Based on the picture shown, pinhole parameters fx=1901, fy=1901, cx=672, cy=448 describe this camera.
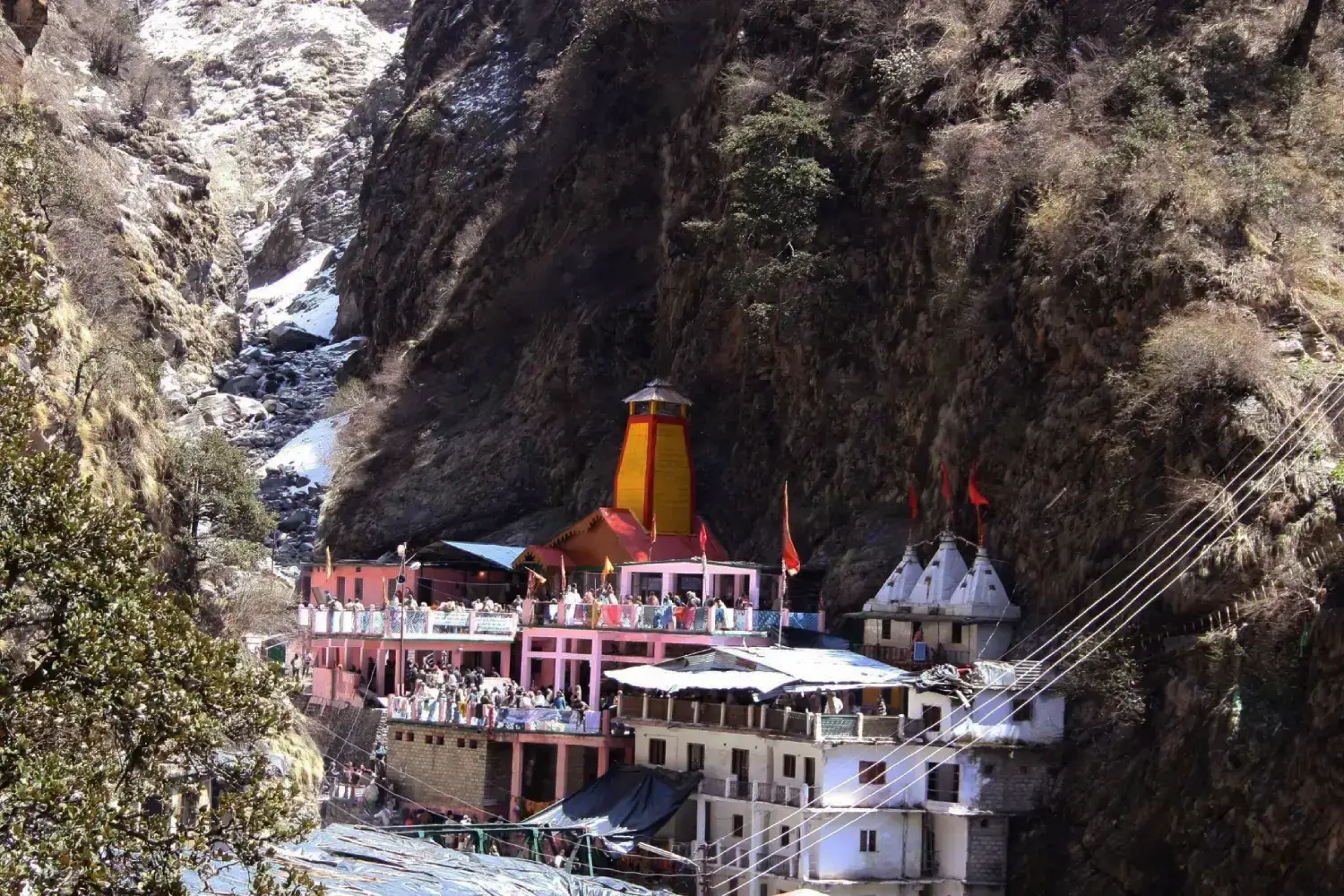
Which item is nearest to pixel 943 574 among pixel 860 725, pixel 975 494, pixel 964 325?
pixel 975 494

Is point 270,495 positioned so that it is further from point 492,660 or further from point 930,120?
point 930,120

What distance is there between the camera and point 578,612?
49312mm

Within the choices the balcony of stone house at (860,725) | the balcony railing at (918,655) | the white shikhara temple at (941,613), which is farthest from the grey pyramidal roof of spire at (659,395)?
the balcony of stone house at (860,725)

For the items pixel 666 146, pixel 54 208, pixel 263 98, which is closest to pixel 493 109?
pixel 666 146

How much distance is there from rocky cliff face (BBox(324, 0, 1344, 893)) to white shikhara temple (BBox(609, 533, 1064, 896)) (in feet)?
3.66

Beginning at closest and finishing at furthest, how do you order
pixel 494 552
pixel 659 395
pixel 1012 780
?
pixel 1012 780, pixel 659 395, pixel 494 552

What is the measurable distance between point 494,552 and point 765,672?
1614cm

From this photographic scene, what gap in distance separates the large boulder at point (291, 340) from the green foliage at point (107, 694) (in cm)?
8046

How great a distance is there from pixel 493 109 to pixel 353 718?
36.3 metres

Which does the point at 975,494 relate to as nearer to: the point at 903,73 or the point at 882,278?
the point at 882,278

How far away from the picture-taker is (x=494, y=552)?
56344 millimetres

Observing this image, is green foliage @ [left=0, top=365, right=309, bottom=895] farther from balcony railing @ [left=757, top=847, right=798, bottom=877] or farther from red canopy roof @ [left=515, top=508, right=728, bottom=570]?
red canopy roof @ [left=515, top=508, right=728, bottom=570]

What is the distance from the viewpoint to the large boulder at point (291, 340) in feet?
327

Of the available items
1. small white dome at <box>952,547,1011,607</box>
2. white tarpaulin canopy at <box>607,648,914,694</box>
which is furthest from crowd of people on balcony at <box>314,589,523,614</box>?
small white dome at <box>952,547,1011,607</box>
